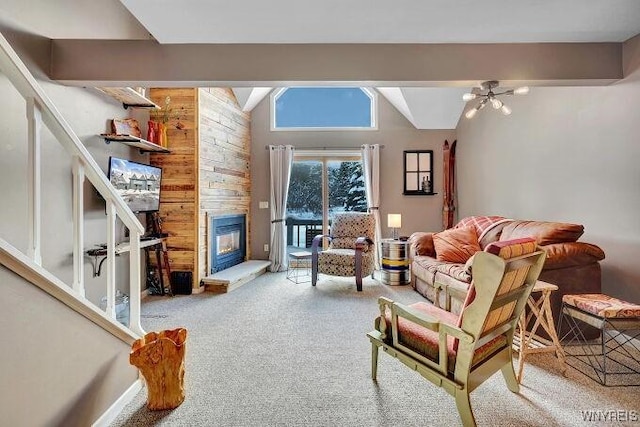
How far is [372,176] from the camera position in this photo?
17.8 feet

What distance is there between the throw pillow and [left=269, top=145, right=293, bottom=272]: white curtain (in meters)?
2.62

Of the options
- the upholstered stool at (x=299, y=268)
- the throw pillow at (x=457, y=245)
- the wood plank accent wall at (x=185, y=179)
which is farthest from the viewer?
the upholstered stool at (x=299, y=268)

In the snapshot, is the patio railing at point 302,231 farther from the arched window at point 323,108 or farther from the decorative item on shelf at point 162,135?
the decorative item on shelf at point 162,135

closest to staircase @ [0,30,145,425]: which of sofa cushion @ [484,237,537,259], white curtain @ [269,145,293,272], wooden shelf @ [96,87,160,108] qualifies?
wooden shelf @ [96,87,160,108]

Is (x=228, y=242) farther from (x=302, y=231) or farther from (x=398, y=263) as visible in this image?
(x=398, y=263)

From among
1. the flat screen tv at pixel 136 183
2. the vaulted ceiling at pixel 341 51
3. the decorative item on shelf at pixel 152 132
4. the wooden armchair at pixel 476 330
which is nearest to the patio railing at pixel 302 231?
the flat screen tv at pixel 136 183

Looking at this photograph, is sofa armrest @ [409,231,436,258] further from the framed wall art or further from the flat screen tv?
the flat screen tv

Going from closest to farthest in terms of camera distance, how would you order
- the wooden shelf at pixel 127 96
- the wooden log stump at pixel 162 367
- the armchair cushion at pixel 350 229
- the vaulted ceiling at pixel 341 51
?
the wooden log stump at pixel 162 367
the vaulted ceiling at pixel 341 51
the wooden shelf at pixel 127 96
the armchair cushion at pixel 350 229

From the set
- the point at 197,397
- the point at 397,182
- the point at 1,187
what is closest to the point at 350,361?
the point at 197,397

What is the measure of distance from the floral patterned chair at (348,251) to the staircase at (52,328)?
273cm

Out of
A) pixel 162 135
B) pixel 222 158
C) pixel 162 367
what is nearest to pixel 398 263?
pixel 222 158

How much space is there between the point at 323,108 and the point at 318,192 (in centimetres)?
158

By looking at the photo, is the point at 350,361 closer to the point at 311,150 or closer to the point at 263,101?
the point at 311,150

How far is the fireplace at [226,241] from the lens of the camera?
4398 millimetres
